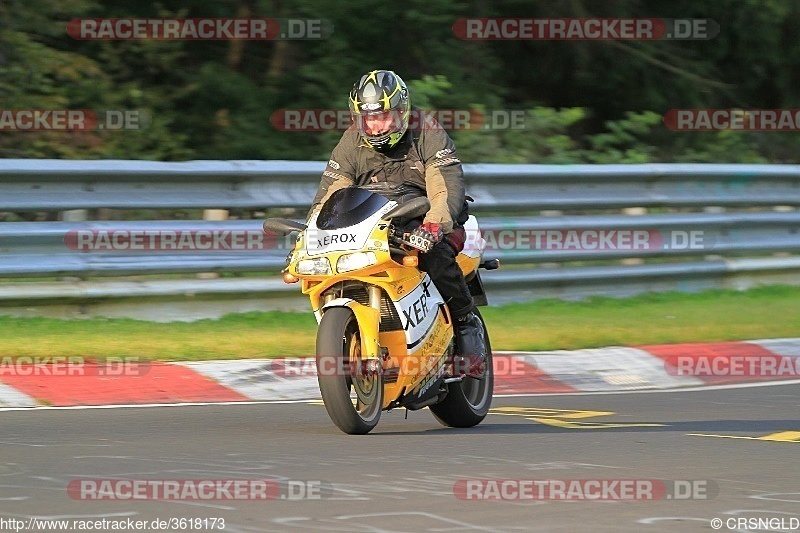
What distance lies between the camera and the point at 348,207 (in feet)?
24.7

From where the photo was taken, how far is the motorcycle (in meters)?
7.30

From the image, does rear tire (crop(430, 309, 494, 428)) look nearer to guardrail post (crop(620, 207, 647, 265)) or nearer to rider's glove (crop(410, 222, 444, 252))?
rider's glove (crop(410, 222, 444, 252))

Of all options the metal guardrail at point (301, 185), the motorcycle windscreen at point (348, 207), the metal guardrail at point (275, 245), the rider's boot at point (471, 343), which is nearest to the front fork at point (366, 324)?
the motorcycle windscreen at point (348, 207)

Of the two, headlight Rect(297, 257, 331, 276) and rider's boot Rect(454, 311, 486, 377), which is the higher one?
headlight Rect(297, 257, 331, 276)

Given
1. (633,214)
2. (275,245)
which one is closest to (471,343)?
(275,245)

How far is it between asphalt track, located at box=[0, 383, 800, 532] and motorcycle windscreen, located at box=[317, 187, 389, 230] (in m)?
1.03

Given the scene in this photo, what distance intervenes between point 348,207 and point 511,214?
5.40 metres

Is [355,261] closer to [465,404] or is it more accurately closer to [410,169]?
[410,169]

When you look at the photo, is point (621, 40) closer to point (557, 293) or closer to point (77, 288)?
point (557, 293)

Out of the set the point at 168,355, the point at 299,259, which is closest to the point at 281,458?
the point at 299,259

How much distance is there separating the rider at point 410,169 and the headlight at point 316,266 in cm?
43

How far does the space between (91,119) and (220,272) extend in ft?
14.9

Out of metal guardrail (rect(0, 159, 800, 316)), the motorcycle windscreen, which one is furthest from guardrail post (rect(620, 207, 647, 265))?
the motorcycle windscreen

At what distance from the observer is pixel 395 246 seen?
24.5 feet
